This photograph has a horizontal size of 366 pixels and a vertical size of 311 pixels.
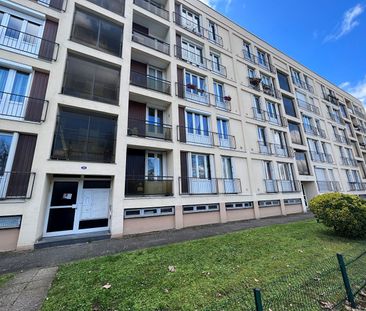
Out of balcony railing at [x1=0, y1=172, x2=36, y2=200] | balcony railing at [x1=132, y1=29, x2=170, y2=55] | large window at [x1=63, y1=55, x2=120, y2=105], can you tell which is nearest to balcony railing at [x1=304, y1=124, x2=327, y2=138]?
balcony railing at [x1=132, y1=29, x2=170, y2=55]

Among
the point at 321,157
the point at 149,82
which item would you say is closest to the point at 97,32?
the point at 149,82

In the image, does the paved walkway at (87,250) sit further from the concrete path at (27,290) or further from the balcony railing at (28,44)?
the balcony railing at (28,44)

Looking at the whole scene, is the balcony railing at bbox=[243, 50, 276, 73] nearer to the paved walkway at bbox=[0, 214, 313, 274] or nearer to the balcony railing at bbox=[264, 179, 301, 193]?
the balcony railing at bbox=[264, 179, 301, 193]

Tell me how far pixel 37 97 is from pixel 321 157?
25908 mm

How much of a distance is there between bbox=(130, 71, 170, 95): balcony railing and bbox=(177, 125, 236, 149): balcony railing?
295cm

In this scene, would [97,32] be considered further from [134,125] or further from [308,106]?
[308,106]

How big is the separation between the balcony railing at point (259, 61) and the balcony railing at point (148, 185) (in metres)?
15.3

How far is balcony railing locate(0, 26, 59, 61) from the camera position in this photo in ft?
27.0

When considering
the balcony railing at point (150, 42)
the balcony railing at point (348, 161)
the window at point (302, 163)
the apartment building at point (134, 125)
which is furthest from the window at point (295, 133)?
the balcony railing at point (150, 42)

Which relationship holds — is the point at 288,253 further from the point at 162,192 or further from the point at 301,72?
the point at 301,72

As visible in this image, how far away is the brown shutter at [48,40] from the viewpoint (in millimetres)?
8766

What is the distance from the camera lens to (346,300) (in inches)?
143

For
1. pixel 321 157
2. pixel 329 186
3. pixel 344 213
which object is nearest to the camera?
pixel 344 213

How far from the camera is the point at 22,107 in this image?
7918 millimetres
